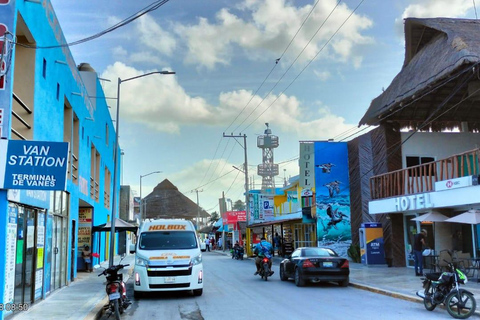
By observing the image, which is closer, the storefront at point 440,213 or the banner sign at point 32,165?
the banner sign at point 32,165

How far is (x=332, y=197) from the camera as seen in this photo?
29.8 metres

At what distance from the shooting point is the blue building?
972cm

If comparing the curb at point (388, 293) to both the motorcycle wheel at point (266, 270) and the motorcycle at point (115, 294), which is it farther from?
the motorcycle at point (115, 294)

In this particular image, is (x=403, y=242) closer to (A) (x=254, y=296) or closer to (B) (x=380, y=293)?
(B) (x=380, y=293)

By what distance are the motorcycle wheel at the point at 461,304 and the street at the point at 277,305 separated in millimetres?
241

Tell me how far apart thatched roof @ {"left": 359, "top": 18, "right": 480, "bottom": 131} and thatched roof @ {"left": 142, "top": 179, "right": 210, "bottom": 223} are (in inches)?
2399

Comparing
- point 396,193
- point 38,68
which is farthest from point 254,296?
point 396,193

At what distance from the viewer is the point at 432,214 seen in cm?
1980

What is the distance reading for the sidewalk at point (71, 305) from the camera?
10851 mm

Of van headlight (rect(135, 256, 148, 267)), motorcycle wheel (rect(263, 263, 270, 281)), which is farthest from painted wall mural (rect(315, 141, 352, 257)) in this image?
van headlight (rect(135, 256, 148, 267))

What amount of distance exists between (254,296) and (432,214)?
934 centimetres

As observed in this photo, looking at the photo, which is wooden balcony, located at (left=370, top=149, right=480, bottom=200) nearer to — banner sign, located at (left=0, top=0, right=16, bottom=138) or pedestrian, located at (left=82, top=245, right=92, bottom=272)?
pedestrian, located at (left=82, top=245, right=92, bottom=272)

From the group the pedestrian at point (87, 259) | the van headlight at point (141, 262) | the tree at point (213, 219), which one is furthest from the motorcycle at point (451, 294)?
the tree at point (213, 219)

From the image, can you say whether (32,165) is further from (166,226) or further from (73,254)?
(73,254)
